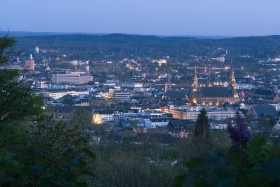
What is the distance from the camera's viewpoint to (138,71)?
90.0 metres

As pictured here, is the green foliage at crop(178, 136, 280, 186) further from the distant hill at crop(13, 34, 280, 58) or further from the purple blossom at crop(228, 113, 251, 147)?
the distant hill at crop(13, 34, 280, 58)

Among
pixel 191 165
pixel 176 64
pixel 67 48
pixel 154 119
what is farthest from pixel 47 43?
pixel 191 165

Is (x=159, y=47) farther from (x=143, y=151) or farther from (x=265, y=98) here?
(x=143, y=151)

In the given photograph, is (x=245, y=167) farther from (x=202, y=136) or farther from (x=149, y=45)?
(x=149, y=45)

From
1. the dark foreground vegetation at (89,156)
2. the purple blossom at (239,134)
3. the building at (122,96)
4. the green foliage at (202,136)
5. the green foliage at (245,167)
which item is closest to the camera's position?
the green foliage at (245,167)

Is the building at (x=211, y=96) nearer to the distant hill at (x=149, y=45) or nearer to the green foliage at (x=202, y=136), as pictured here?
the green foliage at (x=202, y=136)

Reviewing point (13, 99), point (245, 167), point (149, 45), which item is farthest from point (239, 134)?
point (149, 45)

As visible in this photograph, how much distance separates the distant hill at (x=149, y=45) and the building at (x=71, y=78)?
112ft

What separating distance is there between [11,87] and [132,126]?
25.4 metres

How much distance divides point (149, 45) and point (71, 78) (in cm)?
6000

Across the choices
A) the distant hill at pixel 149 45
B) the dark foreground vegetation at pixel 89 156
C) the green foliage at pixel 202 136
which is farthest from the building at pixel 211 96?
the distant hill at pixel 149 45

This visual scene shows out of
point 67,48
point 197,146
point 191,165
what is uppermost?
point 191,165

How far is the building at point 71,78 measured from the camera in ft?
251

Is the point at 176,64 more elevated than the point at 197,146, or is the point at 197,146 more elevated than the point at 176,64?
the point at 197,146
